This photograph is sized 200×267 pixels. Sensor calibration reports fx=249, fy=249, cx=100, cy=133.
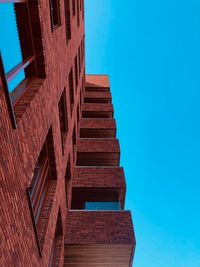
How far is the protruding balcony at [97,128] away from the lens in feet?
56.8

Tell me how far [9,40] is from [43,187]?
12.8ft


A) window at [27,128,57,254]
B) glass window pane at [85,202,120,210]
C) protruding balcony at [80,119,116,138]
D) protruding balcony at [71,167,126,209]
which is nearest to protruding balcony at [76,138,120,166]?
protruding balcony at [71,167,126,209]

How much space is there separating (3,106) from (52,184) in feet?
14.4

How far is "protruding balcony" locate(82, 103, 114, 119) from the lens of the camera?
66.0 ft

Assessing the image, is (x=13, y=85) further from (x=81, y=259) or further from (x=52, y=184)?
(x=81, y=259)

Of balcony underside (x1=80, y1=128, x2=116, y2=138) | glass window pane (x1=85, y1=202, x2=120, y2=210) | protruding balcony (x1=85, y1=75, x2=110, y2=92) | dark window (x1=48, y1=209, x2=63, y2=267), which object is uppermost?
dark window (x1=48, y1=209, x2=63, y2=267)

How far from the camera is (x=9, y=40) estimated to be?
13.8ft

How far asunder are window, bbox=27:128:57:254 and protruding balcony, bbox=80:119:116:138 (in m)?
10.0

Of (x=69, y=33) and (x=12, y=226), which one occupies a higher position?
(x=69, y=33)

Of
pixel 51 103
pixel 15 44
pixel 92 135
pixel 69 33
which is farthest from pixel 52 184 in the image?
pixel 92 135

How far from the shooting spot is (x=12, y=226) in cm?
363

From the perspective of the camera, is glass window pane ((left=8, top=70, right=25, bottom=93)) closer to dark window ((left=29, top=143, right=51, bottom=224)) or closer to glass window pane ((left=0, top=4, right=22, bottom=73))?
glass window pane ((left=0, top=4, right=22, bottom=73))

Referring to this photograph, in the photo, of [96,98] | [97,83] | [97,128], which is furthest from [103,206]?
[97,83]

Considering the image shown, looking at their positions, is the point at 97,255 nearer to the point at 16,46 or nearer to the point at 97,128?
the point at 16,46
